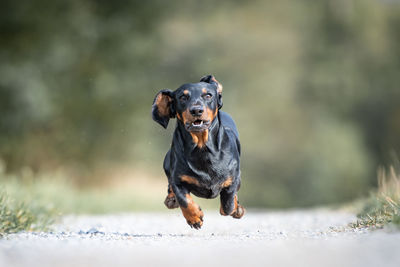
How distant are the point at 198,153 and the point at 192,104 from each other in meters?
0.44

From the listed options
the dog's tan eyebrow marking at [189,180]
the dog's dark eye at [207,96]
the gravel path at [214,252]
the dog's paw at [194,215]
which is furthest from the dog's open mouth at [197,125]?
the gravel path at [214,252]

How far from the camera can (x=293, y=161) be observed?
69.2 feet

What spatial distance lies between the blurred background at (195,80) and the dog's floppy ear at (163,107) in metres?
4.44

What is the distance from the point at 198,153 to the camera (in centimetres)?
484

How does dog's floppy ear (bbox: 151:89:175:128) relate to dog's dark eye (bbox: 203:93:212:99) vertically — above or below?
below

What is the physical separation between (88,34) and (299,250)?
1170 centimetres

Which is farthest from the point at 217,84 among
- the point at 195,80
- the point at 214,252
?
the point at 195,80

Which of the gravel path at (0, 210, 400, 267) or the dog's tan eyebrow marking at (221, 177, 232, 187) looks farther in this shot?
the dog's tan eyebrow marking at (221, 177, 232, 187)

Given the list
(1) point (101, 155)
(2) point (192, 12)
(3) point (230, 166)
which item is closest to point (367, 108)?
(2) point (192, 12)

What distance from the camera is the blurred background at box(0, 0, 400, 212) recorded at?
45.4ft

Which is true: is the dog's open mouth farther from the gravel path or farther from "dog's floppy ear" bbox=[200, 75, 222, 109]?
the gravel path

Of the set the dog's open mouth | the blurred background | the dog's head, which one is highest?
the dog's head

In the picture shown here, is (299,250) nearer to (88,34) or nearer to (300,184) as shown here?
(88,34)

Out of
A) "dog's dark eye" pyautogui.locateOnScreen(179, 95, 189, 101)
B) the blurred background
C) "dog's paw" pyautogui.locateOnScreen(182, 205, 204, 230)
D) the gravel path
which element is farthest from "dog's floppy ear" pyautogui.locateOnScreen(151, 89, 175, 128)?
the blurred background
